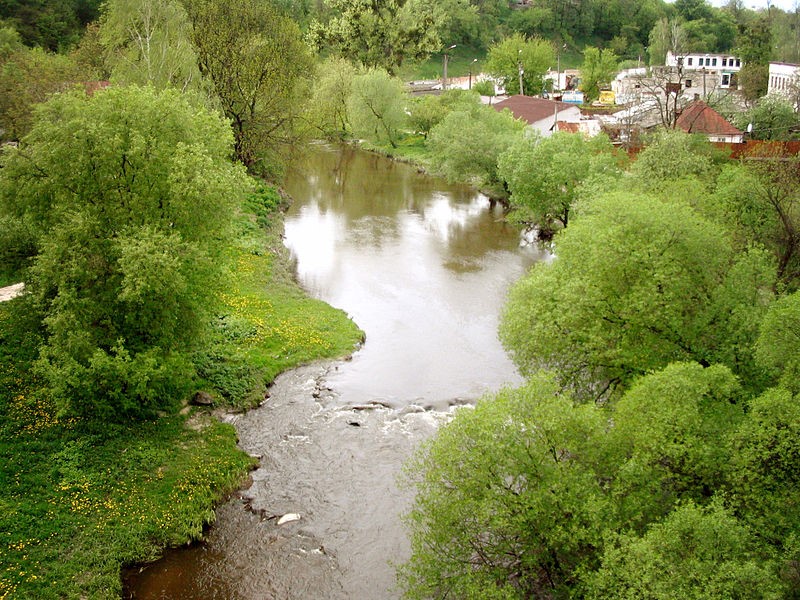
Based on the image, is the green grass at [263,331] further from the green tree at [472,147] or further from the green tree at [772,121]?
the green tree at [772,121]

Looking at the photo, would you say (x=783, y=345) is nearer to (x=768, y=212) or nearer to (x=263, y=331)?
(x=768, y=212)

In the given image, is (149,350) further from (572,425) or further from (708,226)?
(708,226)

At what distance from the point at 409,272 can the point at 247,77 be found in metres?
17.1


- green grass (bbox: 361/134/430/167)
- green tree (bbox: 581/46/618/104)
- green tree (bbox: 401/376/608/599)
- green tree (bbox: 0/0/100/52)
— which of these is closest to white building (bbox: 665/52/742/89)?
green tree (bbox: 581/46/618/104)

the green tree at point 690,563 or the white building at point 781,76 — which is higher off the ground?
the white building at point 781,76

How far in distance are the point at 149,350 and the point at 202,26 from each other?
29.9m

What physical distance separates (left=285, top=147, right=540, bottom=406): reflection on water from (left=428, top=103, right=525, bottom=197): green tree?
2172 mm

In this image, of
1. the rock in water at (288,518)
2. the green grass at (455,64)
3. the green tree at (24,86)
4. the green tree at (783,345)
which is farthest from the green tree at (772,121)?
the green grass at (455,64)

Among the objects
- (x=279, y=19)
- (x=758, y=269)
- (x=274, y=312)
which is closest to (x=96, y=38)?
(x=279, y=19)

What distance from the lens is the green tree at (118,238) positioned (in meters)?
20.9

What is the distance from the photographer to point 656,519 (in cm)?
1459


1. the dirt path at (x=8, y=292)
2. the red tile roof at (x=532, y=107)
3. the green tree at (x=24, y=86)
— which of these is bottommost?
the dirt path at (x=8, y=292)

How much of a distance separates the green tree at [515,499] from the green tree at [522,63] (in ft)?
268

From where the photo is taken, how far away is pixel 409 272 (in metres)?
37.9
